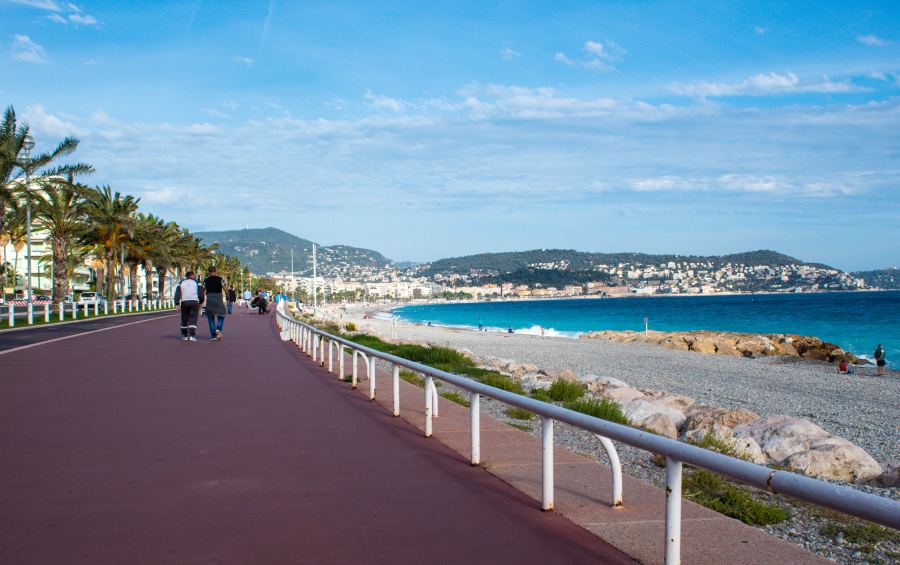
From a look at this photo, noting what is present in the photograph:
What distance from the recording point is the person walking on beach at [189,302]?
22.6m

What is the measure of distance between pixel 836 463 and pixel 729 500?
3443 millimetres

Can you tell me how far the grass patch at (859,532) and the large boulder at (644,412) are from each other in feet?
20.2

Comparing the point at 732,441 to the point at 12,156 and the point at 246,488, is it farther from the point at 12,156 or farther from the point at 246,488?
the point at 12,156

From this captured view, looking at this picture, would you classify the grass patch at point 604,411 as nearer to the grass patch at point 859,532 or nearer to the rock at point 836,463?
the rock at point 836,463

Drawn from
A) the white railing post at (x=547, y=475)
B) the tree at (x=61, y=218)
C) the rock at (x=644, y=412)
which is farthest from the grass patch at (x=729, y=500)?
the tree at (x=61, y=218)

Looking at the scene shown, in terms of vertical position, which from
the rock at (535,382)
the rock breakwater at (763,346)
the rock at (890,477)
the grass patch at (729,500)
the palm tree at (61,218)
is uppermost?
the palm tree at (61,218)

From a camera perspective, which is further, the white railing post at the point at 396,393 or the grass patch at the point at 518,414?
the grass patch at the point at 518,414

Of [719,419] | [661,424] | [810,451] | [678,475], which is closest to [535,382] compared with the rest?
[719,419]

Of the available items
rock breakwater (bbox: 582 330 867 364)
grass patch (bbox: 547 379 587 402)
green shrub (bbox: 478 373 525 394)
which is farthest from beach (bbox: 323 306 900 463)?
green shrub (bbox: 478 373 525 394)

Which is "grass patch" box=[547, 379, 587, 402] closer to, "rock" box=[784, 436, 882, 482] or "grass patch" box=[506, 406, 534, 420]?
"grass patch" box=[506, 406, 534, 420]

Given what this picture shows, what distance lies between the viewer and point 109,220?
178 ft

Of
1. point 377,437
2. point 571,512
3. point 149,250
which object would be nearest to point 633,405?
point 377,437

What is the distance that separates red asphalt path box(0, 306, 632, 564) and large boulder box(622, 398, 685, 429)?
4.37 m

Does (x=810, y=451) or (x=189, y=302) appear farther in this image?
(x=189, y=302)
